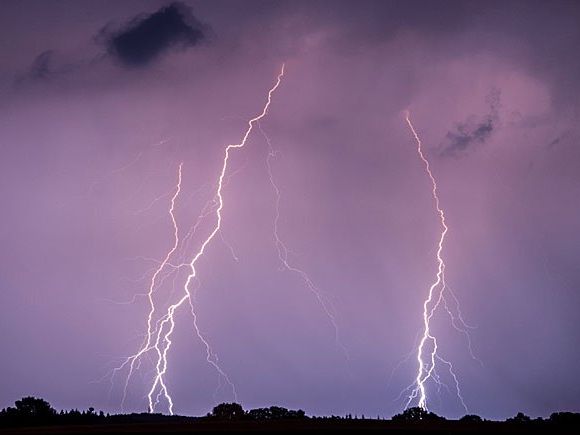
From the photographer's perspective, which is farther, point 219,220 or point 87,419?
point 87,419

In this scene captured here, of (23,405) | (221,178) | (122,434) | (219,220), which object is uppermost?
(221,178)

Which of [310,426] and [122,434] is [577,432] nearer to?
[310,426]

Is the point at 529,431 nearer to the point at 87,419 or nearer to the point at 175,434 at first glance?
the point at 175,434

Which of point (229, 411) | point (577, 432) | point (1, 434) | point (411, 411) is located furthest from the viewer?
point (229, 411)

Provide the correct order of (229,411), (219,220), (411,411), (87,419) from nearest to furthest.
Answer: (219,220) → (87,419) → (411,411) → (229,411)

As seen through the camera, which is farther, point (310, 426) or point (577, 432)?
point (310, 426)

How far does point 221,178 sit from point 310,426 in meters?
13.5

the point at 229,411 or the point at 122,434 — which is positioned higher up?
the point at 229,411

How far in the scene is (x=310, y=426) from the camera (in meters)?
20.1

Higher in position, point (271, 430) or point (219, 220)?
point (219, 220)

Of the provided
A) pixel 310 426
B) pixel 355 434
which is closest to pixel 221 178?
pixel 310 426

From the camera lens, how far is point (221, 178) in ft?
99.6

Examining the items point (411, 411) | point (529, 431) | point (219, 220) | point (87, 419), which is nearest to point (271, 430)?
point (529, 431)

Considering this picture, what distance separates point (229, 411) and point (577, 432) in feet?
131
